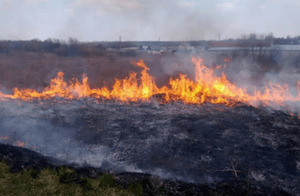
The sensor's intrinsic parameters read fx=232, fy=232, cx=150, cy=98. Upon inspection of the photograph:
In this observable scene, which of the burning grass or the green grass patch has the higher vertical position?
the burning grass

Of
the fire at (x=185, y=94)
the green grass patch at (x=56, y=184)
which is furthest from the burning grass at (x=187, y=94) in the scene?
the green grass patch at (x=56, y=184)

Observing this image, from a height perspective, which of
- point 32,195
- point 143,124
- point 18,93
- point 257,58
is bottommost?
point 32,195

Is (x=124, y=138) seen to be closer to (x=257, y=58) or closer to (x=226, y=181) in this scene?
(x=226, y=181)

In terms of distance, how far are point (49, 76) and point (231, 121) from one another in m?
17.2

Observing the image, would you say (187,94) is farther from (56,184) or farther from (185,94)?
(56,184)

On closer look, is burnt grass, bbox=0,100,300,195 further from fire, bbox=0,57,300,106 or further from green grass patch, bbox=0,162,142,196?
fire, bbox=0,57,300,106

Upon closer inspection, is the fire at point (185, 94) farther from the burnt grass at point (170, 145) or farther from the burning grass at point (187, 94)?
the burnt grass at point (170, 145)

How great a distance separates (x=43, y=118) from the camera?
9.23 metres

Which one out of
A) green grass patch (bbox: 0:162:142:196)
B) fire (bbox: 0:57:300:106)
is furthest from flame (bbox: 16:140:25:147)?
fire (bbox: 0:57:300:106)

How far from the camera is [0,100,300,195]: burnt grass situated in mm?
5613

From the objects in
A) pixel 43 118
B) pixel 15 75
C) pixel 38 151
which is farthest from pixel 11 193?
pixel 15 75

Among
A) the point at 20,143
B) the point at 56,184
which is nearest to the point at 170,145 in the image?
the point at 56,184

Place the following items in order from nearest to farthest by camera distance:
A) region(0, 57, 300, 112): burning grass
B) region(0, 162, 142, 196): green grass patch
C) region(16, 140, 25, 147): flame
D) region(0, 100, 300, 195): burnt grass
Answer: region(0, 162, 142, 196): green grass patch → region(0, 100, 300, 195): burnt grass → region(16, 140, 25, 147): flame → region(0, 57, 300, 112): burning grass

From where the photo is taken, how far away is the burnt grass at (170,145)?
5613mm
